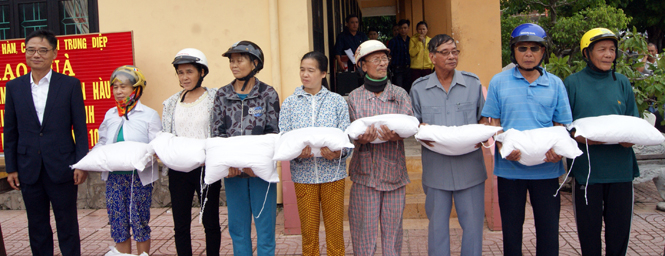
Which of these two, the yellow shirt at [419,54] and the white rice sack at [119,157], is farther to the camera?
the yellow shirt at [419,54]

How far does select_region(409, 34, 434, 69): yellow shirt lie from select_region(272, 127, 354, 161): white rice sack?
528 centimetres

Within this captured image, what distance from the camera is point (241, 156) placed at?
9.59ft

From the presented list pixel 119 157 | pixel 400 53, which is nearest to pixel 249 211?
pixel 119 157

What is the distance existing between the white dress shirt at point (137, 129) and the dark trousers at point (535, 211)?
2553 millimetres

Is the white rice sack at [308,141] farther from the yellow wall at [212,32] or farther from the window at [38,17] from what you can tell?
the window at [38,17]

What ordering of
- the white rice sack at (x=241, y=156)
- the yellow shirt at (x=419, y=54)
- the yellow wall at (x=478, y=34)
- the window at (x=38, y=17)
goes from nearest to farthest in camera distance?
the white rice sack at (x=241, y=156) → the yellow wall at (x=478, y=34) → the window at (x=38, y=17) → the yellow shirt at (x=419, y=54)

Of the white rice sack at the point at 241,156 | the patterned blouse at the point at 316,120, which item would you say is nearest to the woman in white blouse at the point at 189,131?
the white rice sack at the point at 241,156

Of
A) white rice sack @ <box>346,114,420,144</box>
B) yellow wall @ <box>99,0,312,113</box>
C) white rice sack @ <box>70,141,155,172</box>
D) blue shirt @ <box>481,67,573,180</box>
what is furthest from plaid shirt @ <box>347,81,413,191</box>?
yellow wall @ <box>99,0,312,113</box>

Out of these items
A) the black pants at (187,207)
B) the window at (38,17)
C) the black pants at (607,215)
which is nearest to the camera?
the black pants at (607,215)

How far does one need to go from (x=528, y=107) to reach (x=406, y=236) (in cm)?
200

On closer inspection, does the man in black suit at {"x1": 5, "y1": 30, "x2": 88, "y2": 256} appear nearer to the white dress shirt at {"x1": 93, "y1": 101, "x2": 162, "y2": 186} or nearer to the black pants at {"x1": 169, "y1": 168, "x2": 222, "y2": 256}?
the white dress shirt at {"x1": 93, "y1": 101, "x2": 162, "y2": 186}

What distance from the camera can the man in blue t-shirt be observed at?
2.94 metres

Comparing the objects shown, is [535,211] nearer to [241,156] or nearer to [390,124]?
[390,124]

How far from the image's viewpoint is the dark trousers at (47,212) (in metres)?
3.43
